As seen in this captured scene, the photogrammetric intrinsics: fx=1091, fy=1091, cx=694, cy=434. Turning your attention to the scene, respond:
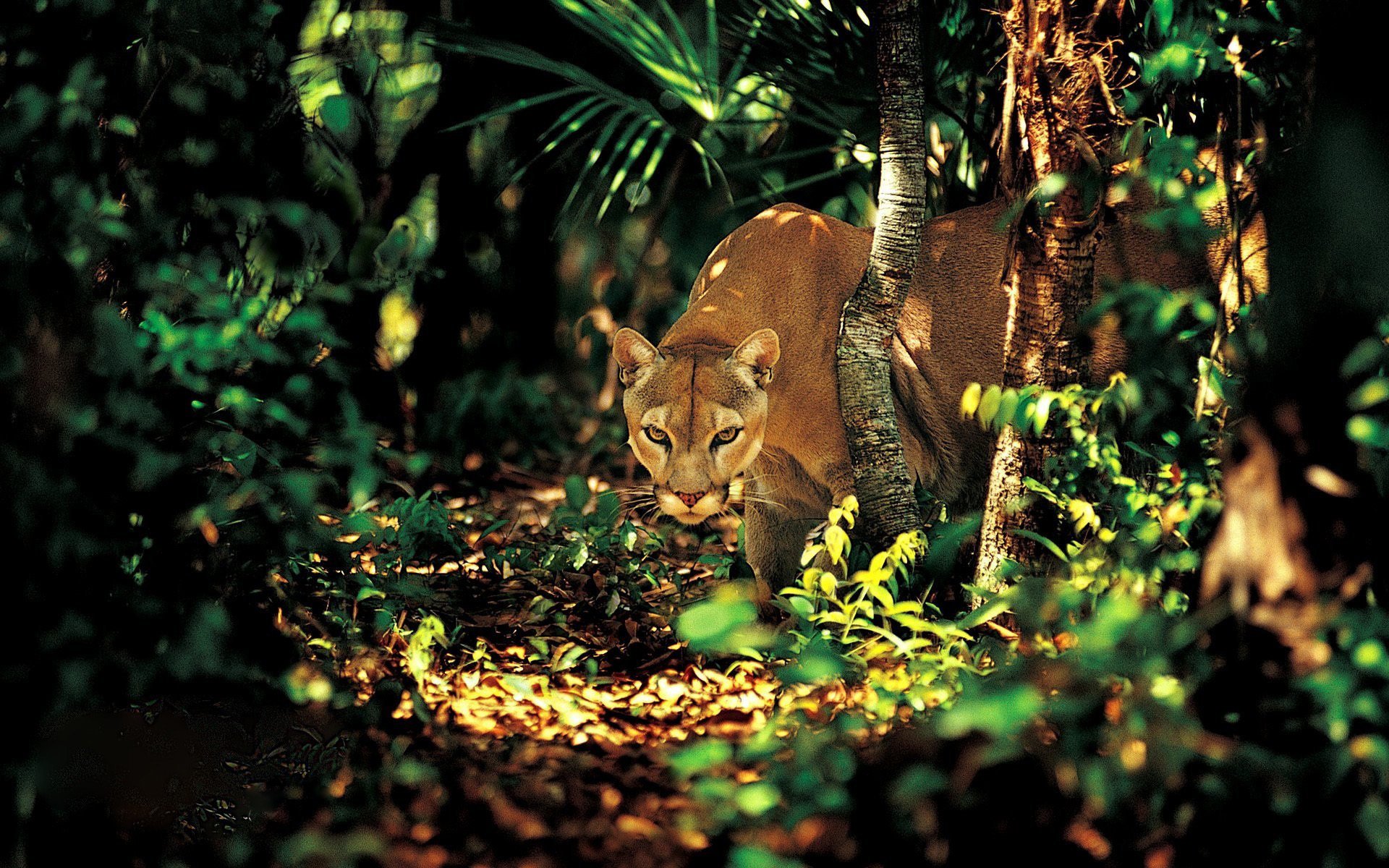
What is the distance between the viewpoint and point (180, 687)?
2359 mm

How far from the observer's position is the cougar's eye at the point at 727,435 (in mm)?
3818

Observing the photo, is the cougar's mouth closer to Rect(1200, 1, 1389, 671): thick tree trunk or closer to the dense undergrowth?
the dense undergrowth

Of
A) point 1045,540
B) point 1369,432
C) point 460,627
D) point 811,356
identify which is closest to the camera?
point 1369,432

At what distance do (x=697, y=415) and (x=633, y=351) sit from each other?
0.41m

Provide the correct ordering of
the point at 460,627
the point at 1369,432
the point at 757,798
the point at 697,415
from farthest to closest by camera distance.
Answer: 1. the point at 697,415
2. the point at 460,627
3. the point at 757,798
4. the point at 1369,432

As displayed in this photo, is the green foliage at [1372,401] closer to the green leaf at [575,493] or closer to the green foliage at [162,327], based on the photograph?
the green foliage at [162,327]

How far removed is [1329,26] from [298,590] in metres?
2.97

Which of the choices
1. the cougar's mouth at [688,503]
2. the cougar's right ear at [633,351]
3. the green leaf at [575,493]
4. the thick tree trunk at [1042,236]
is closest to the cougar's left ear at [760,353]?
the cougar's right ear at [633,351]

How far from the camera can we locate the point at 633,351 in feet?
13.2

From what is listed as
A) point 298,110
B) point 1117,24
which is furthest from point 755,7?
point 298,110

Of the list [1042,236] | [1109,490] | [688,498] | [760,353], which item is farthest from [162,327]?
[1109,490]

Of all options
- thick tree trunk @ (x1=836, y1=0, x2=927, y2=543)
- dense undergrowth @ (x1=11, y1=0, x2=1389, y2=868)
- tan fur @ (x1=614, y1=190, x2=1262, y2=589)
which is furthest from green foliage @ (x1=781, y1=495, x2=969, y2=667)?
tan fur @ (x1=614, y1=190, x2=1262, y2=589)

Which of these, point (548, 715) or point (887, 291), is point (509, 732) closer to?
point (548, 715)

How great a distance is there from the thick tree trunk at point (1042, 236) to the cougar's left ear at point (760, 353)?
0.84 meters
